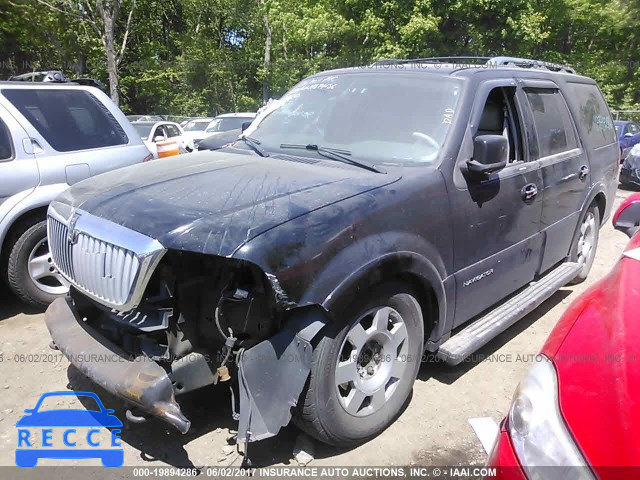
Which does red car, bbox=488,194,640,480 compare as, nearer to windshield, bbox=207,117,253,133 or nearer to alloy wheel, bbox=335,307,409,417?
alloy wheel, bbox=335,307,409,417

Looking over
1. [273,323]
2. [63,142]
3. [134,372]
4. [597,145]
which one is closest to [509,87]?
[597,145]

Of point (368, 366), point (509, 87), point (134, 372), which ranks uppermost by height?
point (509, 87)

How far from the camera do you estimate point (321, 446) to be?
9.52ft

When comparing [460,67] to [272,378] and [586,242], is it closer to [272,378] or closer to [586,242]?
[586,242]

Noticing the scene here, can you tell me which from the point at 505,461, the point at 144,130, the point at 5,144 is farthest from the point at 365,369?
the point at 144,130

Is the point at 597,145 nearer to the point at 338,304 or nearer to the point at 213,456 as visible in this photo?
the point at 338,304

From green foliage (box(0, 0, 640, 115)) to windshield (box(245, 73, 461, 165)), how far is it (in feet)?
52.6

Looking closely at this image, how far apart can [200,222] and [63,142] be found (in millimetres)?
3180

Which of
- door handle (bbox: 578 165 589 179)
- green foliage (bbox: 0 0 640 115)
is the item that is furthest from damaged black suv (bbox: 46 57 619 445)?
green foliage (bbox: 0 0 640 115)

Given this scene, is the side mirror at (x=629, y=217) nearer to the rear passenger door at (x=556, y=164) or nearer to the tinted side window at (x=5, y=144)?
the rear passenger door at (x=556, y=164)

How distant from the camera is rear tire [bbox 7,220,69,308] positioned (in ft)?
14.3

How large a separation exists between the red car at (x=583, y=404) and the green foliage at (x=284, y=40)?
18.2 metres

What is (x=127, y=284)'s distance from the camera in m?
2.36

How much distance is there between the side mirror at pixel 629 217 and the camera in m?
2.90
